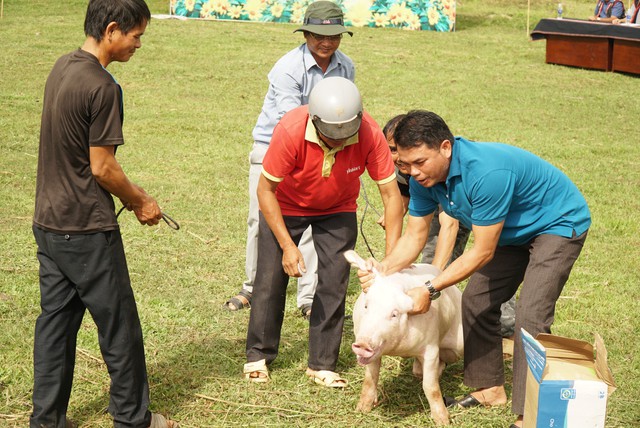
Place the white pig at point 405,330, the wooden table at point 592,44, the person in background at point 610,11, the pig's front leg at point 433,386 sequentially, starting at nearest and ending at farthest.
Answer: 1. the white pig at point 405,330
2. the pig's front leg at point 433,386
3. the wooden table at point 592,44
4. the person in background at point 610,11

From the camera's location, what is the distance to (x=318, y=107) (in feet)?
16.8

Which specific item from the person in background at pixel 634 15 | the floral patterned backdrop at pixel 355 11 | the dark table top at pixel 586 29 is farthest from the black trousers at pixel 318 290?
the floral patterned backdrop at pixel 355 11

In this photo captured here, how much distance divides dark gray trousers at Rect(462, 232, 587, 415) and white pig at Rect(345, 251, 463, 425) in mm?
188

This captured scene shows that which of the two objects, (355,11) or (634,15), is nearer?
(634,15)

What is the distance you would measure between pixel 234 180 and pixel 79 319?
623 cm

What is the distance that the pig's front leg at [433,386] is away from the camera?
5.20 meters

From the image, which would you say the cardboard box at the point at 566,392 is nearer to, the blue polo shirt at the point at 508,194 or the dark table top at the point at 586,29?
the blue polo shirt at the point at 508,194

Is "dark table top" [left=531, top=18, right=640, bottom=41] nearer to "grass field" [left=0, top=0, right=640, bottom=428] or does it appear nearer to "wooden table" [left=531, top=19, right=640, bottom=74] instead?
"wooden table" [left=531, top=19, right=640, bottom=74]

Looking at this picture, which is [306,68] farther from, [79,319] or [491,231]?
[79,319]

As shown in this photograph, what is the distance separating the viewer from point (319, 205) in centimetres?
572

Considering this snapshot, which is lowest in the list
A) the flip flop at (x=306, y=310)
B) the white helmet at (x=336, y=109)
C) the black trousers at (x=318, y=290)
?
the flip flop at (x=306, y=310)

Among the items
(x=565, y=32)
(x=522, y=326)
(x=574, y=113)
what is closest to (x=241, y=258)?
(x=522, y=326)

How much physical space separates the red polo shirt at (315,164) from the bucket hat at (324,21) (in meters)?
1.04

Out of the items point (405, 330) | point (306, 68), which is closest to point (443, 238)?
point (405, 330)
